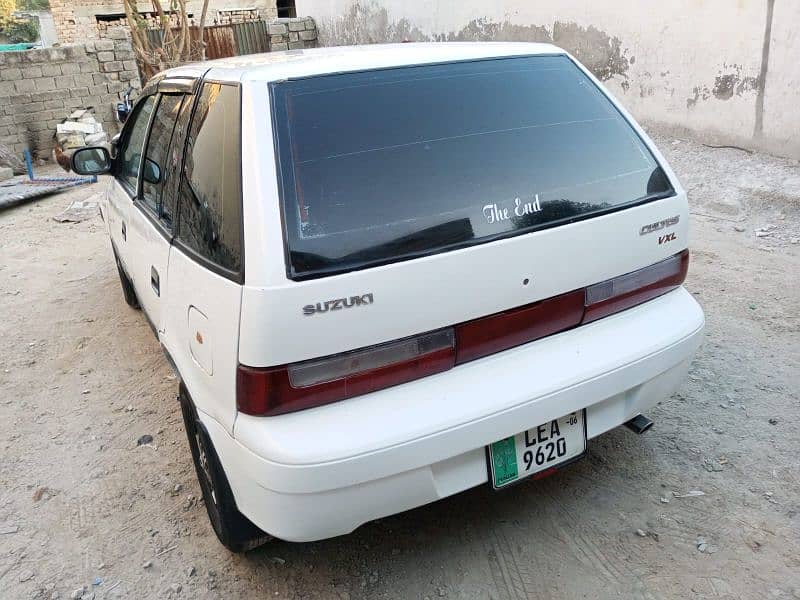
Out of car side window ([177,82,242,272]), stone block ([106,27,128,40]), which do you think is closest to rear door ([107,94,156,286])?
car side window ([177,82,242,272])

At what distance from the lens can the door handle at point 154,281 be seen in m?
2.76

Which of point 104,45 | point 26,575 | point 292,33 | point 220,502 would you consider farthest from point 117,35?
point 220,502

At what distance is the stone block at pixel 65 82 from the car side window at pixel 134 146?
8.39 metres

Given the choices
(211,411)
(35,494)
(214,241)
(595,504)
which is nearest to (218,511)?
(211,411)

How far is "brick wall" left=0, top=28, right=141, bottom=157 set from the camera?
10312 mm

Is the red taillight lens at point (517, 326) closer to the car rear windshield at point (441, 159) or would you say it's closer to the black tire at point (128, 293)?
the car rear windshield at point (441, 159)

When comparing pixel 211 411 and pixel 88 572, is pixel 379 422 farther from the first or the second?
pixel 88 572

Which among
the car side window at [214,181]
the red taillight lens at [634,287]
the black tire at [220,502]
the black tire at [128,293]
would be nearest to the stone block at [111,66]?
the black tire at [128,293]

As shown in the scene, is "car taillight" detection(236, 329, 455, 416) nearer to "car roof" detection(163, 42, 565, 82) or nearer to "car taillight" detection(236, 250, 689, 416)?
"car taillight" detection(236, 250, 689, 416)

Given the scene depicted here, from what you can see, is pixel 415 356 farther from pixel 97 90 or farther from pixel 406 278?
pixel 97 90

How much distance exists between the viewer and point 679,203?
2.43 m

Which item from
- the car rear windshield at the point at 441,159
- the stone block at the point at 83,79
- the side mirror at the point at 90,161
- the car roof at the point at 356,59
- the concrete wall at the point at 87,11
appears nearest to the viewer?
the car rear windshield at the point at 441,159

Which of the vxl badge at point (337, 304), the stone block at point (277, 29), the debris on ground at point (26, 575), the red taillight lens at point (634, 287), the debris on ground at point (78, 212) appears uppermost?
the stone block at point (277, 29)

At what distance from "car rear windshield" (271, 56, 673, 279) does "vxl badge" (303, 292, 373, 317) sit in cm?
9
